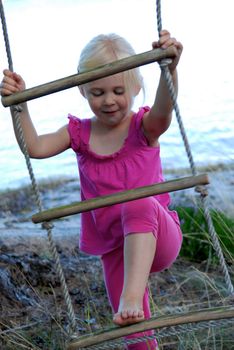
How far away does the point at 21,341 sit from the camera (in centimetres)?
332

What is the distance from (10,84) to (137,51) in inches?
305

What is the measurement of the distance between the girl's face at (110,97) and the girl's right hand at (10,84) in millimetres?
245

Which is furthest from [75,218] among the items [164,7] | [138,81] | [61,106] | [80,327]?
[164,7]

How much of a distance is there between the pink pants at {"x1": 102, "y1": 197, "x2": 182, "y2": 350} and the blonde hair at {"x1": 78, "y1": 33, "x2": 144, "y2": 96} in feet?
1.30

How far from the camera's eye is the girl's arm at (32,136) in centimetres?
268

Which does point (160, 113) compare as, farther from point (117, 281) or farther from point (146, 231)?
point (117, 281)

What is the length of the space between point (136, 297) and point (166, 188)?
35cm

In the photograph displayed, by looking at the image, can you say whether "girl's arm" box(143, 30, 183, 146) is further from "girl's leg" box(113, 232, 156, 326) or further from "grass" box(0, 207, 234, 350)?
"grass" box(0, 207, 234, 350)

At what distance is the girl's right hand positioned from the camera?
105 inches

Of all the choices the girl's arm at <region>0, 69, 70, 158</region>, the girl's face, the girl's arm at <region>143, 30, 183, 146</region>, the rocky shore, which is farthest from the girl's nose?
the rocky shore

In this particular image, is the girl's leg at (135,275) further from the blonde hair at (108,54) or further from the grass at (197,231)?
the grass at (197,231)

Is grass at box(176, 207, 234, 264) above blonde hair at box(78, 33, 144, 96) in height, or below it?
below

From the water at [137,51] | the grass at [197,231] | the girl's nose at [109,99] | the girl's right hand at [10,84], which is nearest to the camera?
the girl's right hand at [10,84]

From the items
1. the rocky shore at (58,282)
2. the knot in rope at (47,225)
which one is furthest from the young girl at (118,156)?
the rocky shore at (58,282)
